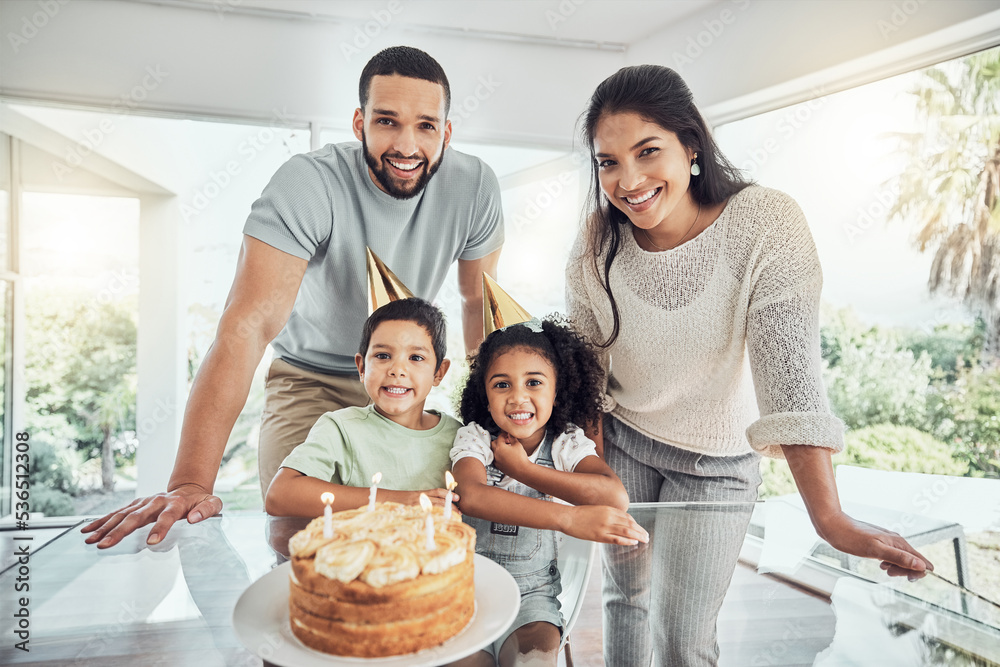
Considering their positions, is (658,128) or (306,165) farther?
(306,165)

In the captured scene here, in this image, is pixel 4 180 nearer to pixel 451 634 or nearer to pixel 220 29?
pixel 220 29

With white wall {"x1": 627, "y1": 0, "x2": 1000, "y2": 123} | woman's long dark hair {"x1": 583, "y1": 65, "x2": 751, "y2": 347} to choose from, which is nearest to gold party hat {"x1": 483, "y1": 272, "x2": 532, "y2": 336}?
woman's long dark hair {"x1": 583, "y1": 65, "x2": 751, "y2": 347}

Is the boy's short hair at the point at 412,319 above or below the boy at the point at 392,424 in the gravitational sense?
above

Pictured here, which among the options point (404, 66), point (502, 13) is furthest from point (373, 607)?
point (502, 13)

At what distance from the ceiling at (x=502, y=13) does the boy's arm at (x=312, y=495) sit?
3.03m

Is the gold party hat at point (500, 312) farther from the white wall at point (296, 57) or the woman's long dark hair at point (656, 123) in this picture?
the white wall at point (296, 57)

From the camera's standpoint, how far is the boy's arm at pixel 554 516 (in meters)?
1.17

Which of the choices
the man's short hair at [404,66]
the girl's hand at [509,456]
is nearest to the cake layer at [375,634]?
the girl's hand at [509,456]

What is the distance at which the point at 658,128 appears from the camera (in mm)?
1383

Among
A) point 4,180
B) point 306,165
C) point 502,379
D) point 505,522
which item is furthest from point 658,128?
point 4,180

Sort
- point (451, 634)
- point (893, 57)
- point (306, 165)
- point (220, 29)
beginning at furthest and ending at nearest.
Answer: point (220, 29) → point (893, 57) → point (306, 165) → point (451, 634)

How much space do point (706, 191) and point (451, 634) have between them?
1066 mm

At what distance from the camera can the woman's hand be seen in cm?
113

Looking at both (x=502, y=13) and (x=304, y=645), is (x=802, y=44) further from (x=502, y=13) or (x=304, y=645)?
(x=304, y=645)
